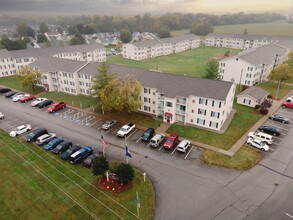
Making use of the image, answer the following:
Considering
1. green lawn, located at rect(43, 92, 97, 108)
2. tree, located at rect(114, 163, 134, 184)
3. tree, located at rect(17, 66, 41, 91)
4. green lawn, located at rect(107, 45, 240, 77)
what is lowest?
green lawn, located at rect(107, 45, 240, 77)

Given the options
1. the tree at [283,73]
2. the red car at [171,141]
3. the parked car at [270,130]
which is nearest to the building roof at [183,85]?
the red car at [171,141]

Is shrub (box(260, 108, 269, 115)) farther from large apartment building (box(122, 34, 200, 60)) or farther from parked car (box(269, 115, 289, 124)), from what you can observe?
large apartment building (box(122, 34, 200, 60))

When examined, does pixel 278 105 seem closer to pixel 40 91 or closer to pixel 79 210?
pixel 79 210

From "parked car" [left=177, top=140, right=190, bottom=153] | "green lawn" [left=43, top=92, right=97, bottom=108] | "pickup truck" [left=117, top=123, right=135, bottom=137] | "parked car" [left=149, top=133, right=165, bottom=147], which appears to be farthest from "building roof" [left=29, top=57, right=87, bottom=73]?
"parked car" [left=177, top=140, right=190, bottom=153]

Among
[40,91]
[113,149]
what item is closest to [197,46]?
[40,91]

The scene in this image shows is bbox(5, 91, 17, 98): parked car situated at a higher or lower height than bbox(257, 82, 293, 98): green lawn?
higher

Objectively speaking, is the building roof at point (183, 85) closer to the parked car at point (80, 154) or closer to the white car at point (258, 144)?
the white car at point (258, 144)
